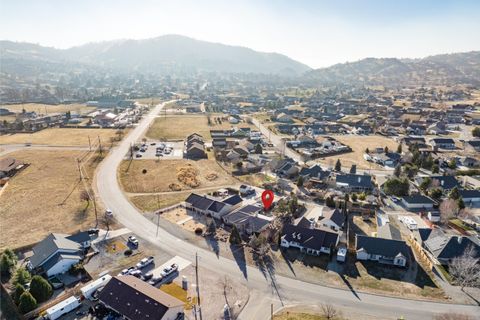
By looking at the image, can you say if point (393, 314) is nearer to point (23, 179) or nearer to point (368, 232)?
point (368, 232)

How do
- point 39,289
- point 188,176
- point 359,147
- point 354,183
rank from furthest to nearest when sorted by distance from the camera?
point 359,147, point 188,176, point 354,183, point 39,289

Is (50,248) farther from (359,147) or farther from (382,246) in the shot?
(359,147)

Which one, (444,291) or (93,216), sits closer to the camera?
(444,291)

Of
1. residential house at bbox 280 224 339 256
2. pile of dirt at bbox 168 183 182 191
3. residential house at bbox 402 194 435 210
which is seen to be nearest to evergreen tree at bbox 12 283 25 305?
residential house at bbox 280 224 339 256

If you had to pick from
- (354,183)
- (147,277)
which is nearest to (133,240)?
(147,277)

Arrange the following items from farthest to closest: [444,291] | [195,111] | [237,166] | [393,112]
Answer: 1. [195,111]
2. [393,112]
3. [237,166]
4. [444,291]

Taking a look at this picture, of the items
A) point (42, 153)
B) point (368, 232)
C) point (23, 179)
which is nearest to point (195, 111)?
point (42, 153)
